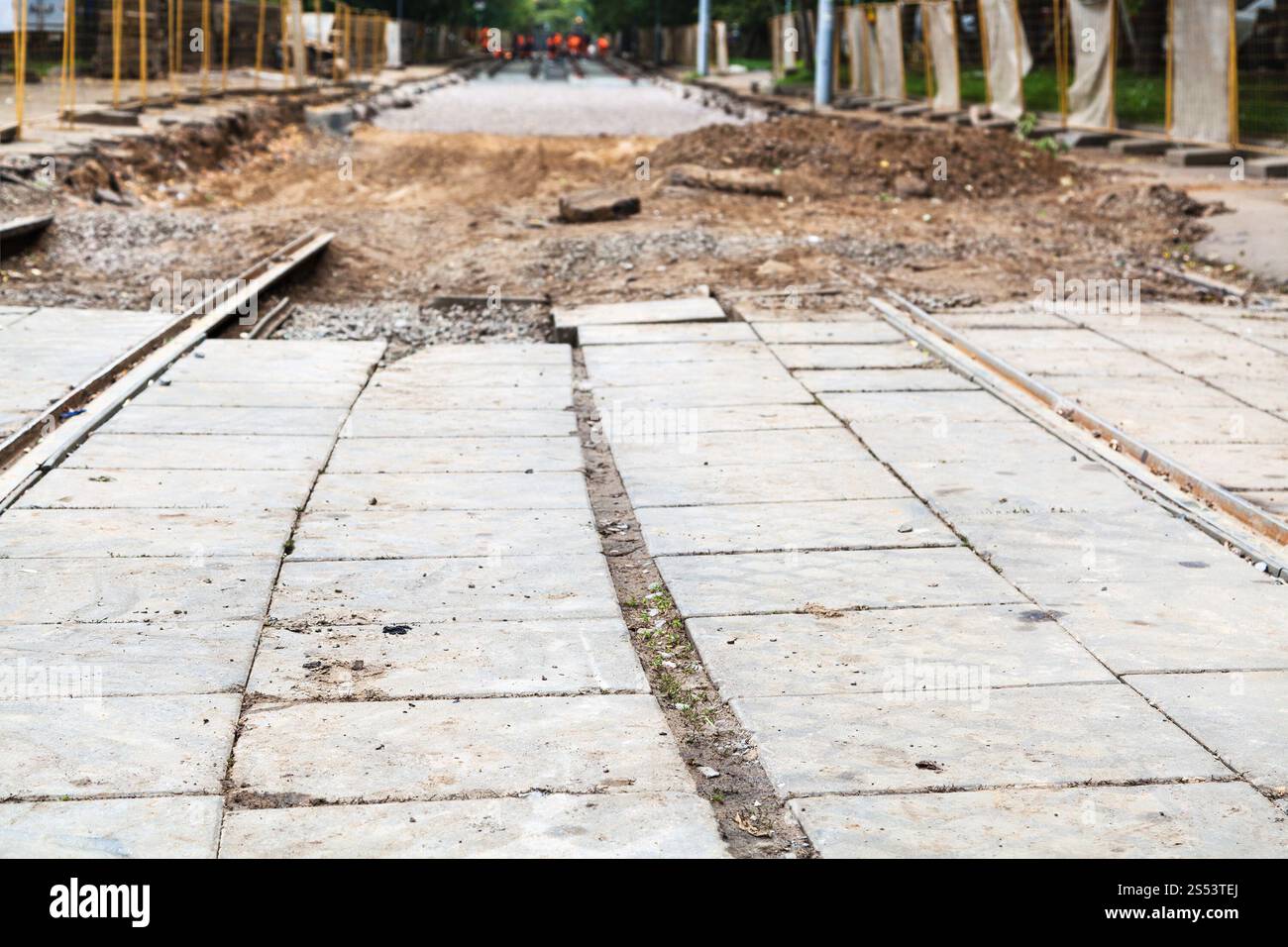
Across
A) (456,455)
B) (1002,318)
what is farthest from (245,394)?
(1002,318)

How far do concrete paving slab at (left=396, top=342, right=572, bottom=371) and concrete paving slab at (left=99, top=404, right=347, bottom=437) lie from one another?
1.33 metres

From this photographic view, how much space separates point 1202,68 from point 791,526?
608 inches

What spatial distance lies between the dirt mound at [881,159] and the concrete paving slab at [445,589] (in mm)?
12343

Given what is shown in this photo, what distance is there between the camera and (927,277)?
39.5 feet

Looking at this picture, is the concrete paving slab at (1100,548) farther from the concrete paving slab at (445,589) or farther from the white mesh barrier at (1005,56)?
the white mesh barrier at (1005,56)

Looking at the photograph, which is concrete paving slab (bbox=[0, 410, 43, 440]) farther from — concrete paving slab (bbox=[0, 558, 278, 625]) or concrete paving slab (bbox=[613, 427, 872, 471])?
concrete paving slab (bbox=[613, 427, 872, 471])

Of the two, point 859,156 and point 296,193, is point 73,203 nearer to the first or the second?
point 296,193

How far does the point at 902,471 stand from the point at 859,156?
41.2ft

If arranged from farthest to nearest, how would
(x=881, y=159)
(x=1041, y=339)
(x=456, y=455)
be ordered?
1. (x=881, y=159)
2. (x=1041, y=339)
3. (x=456, y=455)

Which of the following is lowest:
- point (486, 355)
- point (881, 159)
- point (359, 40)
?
point (486, 355)

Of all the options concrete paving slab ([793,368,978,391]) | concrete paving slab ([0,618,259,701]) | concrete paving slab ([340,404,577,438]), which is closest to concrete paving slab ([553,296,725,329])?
concrete paving slab ([793,368,978,391])

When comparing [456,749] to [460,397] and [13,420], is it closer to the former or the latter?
[13,420]

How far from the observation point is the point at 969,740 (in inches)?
149

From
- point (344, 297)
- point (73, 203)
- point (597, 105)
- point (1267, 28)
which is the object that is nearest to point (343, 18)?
point (597, 105)
